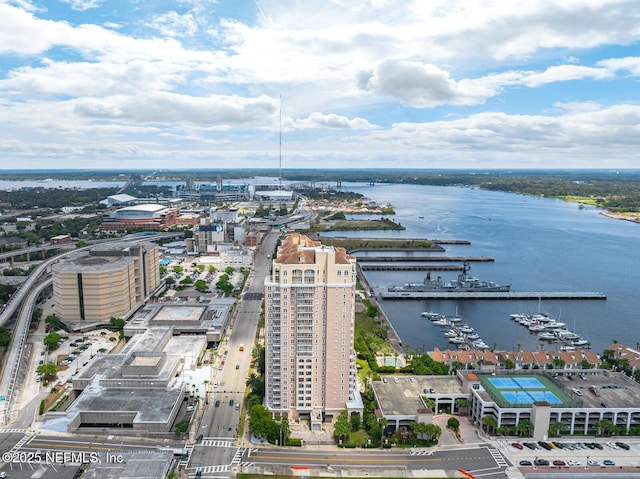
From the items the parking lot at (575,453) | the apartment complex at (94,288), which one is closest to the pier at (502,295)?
the apartment complex at (94,288)

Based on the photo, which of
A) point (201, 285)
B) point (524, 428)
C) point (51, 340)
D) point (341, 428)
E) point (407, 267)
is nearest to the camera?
point (341, 428)

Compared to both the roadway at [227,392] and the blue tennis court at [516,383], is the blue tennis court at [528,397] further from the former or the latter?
the roadway at [227,392]

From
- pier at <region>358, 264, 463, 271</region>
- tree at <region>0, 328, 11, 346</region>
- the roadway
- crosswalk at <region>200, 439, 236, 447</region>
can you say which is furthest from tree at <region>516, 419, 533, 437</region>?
pier at <region>358, 264, 463, 271</region>

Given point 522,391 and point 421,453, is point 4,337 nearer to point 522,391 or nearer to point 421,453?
point 421,453

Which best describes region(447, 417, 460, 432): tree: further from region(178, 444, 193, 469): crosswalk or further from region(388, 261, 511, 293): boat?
region(388, 261, 511, 293): boat

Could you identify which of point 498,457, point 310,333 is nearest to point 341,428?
point 310,333
